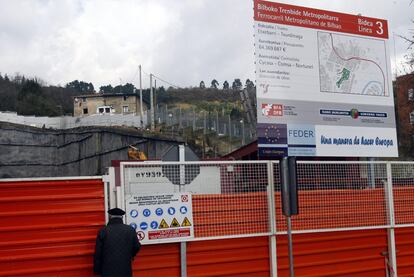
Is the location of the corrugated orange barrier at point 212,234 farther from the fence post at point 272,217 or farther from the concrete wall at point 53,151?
the concrete wall at point 53,151

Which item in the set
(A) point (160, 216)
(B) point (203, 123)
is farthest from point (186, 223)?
(B) point (203, 123)

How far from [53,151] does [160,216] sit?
6034cm

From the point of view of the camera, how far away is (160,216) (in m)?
7.30

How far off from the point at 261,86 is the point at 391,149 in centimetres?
352

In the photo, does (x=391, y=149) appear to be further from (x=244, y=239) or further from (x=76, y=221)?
(x=76, y=221)

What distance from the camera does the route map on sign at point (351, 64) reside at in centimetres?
1069

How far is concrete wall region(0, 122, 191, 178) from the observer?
173 ft

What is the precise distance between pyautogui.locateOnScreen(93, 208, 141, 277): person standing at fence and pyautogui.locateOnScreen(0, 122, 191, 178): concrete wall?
43.6 metres

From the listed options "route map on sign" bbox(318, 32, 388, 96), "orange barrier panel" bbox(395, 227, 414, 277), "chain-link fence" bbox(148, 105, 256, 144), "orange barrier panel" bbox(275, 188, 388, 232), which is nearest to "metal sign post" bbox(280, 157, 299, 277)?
"orange barrier panel" bbox(275, 188, 388, 232)

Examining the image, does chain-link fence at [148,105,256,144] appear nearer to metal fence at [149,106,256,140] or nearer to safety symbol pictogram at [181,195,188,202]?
metal fence at [149,106,256,140]

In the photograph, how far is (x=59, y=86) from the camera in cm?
13150

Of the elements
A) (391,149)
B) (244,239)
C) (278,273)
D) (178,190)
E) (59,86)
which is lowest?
(278,273)

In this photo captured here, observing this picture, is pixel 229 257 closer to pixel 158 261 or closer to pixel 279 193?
pixel 158 261

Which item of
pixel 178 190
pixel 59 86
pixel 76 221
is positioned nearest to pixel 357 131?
pixel 178 190
